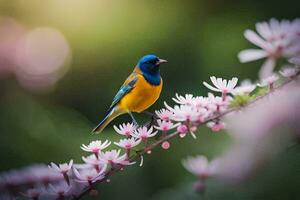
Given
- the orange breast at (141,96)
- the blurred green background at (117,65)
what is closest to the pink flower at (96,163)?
the orange breast at (141,96)

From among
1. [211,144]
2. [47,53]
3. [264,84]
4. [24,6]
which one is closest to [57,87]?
[47,53]

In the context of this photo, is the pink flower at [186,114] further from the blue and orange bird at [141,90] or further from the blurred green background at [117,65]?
the blurred green background at [117,65]

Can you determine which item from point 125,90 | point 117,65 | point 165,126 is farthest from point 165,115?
point 117,65

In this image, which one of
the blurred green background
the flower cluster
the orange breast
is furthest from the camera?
the blurred green background

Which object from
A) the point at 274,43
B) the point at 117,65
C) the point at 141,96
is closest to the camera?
the point at 274,43

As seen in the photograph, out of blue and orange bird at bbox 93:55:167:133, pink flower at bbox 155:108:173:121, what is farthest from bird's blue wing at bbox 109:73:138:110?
pink flower at bbox 155:108:173:121

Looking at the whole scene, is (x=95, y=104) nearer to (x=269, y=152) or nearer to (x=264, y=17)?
(x=264, y=17)

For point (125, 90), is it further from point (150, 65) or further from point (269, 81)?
point (269, 81)

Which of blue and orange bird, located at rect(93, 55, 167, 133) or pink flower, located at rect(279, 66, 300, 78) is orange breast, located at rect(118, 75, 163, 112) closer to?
blue and orange bird, located at rect(93, 55, 167, 133)
